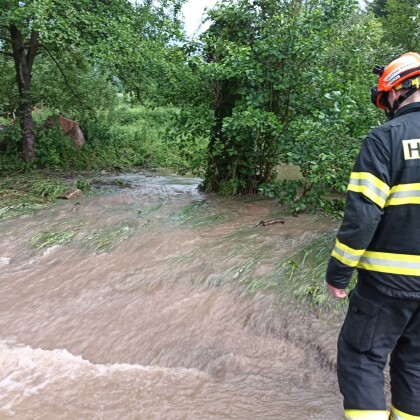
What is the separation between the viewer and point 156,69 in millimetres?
8523

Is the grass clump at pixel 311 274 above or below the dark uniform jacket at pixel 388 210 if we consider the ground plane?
below

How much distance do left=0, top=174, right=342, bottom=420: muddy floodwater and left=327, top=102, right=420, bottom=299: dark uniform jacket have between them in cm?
142

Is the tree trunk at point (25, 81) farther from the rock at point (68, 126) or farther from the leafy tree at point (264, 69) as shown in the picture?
the leafy tree at point (264, 69)

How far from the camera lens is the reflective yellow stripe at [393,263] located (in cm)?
215

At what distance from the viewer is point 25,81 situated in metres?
11.3

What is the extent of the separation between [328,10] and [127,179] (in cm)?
652

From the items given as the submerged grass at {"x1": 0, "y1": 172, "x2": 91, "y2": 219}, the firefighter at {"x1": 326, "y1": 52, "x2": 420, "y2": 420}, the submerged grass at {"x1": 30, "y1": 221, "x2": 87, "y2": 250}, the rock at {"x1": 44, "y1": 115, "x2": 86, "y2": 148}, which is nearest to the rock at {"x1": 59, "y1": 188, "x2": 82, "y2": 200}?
the submerged grass at {"x1": 0, "y1": 172, "x2": 91, "y2": 219}

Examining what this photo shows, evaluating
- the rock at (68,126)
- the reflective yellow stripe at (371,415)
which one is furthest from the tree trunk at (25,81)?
the reflective yellow stripe at (371,415)

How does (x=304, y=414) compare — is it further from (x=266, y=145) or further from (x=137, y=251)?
(x=266, y=145)

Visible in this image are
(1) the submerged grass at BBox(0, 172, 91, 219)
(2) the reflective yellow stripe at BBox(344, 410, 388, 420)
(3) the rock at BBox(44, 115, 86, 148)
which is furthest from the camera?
(3) the rock at BBox(44, 115, 86, 148)

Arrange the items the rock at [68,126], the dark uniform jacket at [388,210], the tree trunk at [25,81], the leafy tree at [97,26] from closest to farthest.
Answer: the dark uniform jacket at [388,210] → the leafy tree at [97,26] → the tree trunk at [25,81] → the rock at [68,126]

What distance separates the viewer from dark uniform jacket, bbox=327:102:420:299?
2.10 m

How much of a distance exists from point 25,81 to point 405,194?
36.7ft

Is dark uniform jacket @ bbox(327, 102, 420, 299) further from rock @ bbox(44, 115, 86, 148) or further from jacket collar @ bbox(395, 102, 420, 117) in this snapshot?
rock @ bbox(44, 115, 86, 148)
